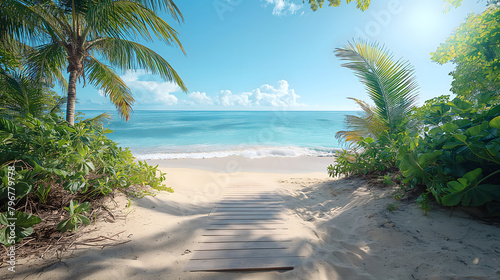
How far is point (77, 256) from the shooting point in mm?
1622

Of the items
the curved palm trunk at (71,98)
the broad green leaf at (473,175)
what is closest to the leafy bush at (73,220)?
the curved palm trunk at (71,98)

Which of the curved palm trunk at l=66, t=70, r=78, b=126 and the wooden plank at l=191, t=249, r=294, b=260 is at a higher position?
the curved palm trunk at l=66, t=70, r=78, b=126

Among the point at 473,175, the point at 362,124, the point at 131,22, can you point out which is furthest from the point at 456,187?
the point at 131,22

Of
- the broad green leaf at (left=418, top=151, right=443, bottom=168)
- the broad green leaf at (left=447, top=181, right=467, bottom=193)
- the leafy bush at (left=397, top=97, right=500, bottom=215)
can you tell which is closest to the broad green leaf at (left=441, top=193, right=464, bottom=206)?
the leafy bush at (left=397, top=97, right=500, bottom=215)

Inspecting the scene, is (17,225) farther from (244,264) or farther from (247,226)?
(247,226)

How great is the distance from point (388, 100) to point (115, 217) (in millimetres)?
6047

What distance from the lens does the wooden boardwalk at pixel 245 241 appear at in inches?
66.4

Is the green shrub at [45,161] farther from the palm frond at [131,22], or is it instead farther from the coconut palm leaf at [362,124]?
the coconut palm leaf at [362,124]

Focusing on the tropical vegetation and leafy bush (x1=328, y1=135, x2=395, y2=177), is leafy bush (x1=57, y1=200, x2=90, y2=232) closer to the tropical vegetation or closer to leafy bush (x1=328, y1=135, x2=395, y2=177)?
the tropical vegetation

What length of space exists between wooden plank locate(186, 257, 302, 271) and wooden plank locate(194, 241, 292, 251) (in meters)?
0.19

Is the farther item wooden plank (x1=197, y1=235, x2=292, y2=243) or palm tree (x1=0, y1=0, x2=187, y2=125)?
palm tree (x1=0, y1=0, x2=187, y2=125)

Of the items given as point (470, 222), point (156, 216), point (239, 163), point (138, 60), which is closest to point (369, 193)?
point (470, 222)

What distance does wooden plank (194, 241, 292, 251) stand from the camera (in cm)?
193

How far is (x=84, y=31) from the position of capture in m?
4.58
